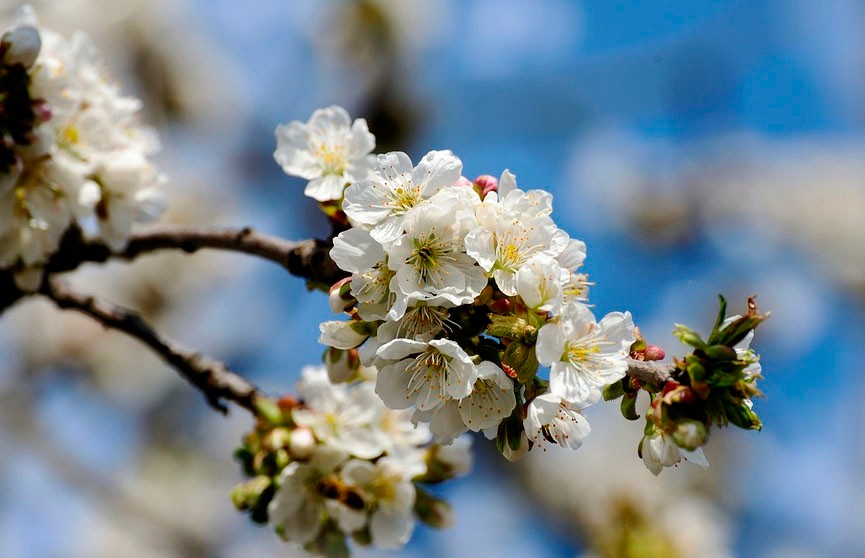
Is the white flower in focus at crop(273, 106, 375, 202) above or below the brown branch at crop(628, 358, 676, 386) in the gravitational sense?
above

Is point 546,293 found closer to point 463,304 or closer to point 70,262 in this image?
point 463,304

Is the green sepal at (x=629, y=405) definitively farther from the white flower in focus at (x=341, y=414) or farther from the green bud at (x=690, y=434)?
the white flower in focus at (x=341, y=414)

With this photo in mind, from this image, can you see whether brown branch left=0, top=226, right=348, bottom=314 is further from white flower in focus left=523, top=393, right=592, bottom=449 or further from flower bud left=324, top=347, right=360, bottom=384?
white flower in focus left=523, top=393, right=592, bottom=449

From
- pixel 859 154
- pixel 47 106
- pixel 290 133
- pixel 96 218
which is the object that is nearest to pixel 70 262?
pixel 96 218

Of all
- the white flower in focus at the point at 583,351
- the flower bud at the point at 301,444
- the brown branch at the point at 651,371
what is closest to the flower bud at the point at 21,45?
the flower bud at the point at 301,444

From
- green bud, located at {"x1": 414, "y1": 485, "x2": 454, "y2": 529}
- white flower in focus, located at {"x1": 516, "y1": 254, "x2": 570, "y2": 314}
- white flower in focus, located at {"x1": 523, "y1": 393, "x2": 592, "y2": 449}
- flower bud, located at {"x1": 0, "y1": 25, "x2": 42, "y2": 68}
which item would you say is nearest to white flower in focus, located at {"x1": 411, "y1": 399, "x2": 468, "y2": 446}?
white flower in focus, located at {"x1": 523, "y1": 393, "x2": 592, "y2": 449}

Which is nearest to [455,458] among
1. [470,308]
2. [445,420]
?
[445,420]

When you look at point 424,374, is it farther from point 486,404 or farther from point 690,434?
point 690,434
